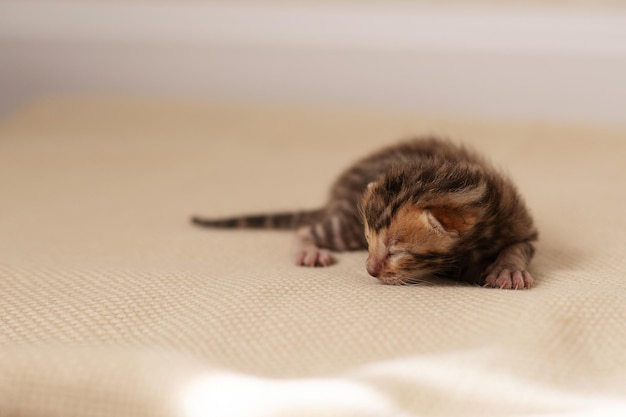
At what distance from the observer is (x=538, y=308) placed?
5.31ft

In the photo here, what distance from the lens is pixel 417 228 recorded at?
184cm

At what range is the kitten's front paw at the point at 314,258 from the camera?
2.15 metres

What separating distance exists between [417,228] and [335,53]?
2609mm

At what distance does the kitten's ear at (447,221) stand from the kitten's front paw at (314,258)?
0.42 meters

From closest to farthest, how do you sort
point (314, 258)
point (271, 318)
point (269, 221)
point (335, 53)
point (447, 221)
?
point (271, 318) → point (447, 221) → point (314, 258) → point (269, 221) → point (335, 53)

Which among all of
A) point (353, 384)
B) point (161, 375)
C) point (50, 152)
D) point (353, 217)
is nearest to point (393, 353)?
point (353, 384)

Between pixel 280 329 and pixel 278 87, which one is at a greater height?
pixel 278 87

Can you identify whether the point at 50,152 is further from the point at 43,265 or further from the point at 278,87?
the point at 43,265

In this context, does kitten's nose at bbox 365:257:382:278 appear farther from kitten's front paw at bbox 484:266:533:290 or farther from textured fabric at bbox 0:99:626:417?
kitten's front paw at bbox 484:266:533:290

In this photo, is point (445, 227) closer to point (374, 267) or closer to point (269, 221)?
point (374, 267)

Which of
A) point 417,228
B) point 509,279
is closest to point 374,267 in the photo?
point 417,228

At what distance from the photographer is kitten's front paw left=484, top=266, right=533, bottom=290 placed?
1852mm

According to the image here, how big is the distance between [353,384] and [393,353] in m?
0.17

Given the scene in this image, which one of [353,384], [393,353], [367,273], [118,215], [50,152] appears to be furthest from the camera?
[50,152]
